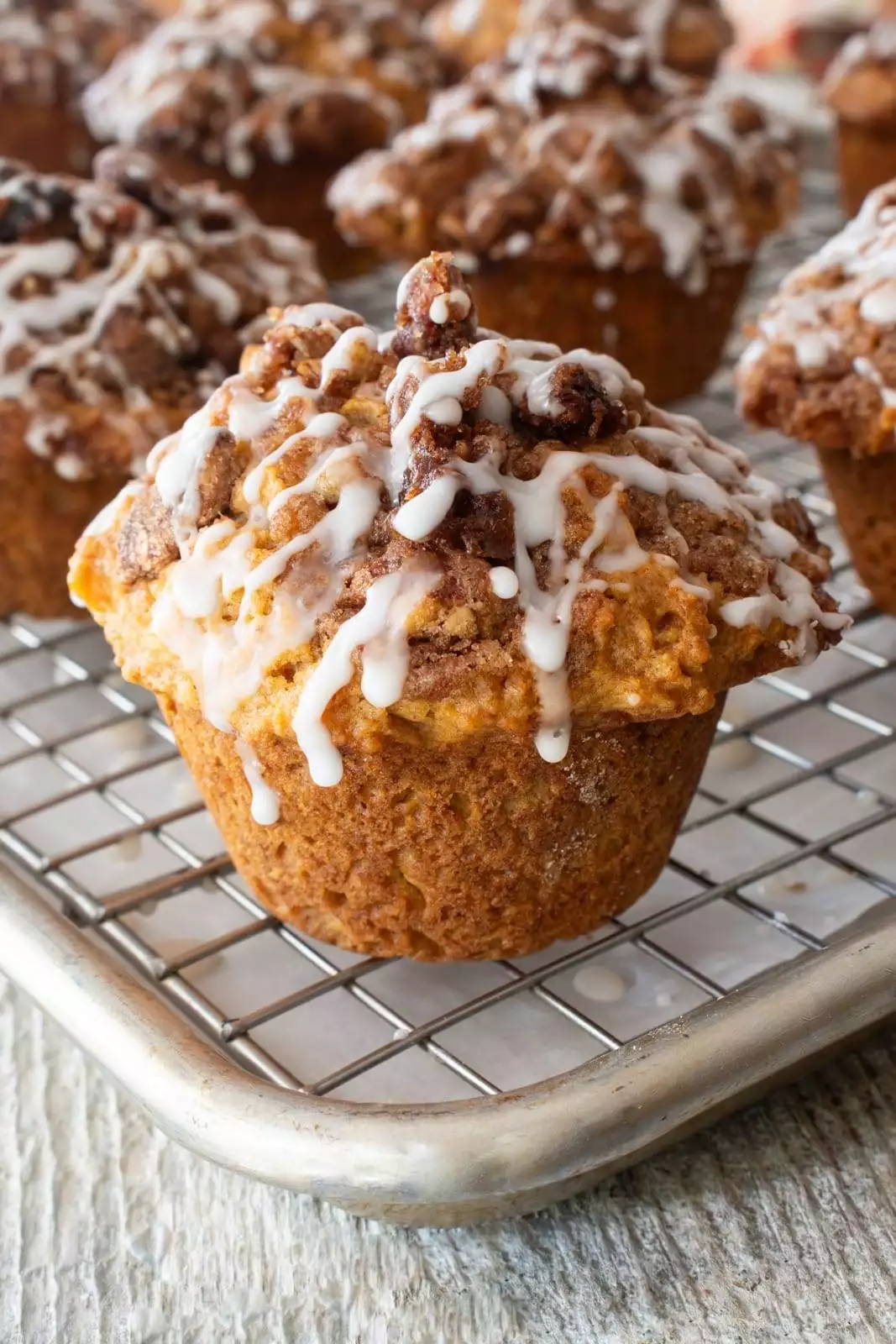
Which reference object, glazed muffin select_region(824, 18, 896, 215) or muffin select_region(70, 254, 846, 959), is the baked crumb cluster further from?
muffin select_region(70, 254, 846, 959)

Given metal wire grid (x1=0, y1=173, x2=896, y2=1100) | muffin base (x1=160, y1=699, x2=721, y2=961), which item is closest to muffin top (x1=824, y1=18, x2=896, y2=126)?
metal wire grid (x1=0, y1=173, x2=896, y2=1100)

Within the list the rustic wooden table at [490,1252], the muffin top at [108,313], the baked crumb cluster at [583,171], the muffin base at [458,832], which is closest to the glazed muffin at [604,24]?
the baked crumb cluster at [583,171]

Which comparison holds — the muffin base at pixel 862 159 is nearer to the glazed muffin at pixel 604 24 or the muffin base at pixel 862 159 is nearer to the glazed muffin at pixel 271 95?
the glazed muffin at pixel 604 24

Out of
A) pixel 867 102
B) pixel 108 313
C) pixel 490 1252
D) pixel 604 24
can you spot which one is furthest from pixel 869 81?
pixel 490 1252

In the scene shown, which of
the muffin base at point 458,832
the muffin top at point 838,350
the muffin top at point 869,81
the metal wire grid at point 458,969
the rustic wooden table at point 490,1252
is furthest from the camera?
the muffin top at point 869,81

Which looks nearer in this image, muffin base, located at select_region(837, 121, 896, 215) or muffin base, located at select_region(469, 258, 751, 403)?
muffin base, located at select_region(469, 258, 751, 403)

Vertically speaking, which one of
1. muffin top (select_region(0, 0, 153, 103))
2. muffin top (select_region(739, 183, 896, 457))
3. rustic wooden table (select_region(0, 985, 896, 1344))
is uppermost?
muffin top (select_region(739, 183, 896, 457))

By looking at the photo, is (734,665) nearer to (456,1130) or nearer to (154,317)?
(456,1130)

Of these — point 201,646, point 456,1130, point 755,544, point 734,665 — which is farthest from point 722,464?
point 456,1130
